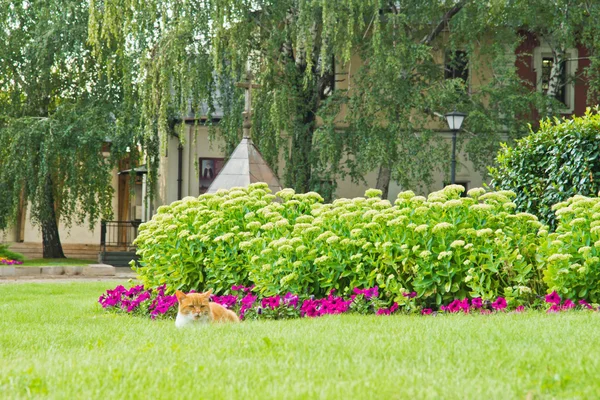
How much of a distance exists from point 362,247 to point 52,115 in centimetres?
1892

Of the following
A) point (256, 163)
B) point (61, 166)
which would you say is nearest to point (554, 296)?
point (256, 163)

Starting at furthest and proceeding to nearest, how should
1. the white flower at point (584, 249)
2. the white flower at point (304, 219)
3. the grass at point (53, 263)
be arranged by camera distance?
the grass at point (53, 263) → the white flower at point (304, 219) → the white flower at point (584, 249)

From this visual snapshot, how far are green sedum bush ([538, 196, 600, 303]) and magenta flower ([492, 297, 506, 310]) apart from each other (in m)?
0.56

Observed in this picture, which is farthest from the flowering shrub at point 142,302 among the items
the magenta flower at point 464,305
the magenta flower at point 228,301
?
the magenta flower at point 464,305

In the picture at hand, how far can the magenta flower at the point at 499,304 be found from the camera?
9.66 meters

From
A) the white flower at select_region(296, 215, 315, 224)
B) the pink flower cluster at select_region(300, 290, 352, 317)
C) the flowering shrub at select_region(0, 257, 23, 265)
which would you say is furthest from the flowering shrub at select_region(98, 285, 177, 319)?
the flowering shrub at select_region(0, 257, 23, 265)

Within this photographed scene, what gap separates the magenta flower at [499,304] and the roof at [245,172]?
7.78 metres

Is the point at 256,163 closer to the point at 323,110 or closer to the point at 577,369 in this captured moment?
the point at 323,110

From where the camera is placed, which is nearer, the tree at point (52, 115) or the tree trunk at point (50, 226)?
the tree at point (52, 115)

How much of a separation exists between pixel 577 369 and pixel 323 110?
1768 centimetres

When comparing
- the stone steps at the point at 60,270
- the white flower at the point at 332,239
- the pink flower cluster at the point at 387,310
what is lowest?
the stone steps at the point at 60,270

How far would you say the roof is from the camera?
673 inches

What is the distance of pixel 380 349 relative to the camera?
6312 mm

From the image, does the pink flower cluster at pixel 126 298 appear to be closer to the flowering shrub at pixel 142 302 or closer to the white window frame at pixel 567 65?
the flowering shrub at pixel 142 302
